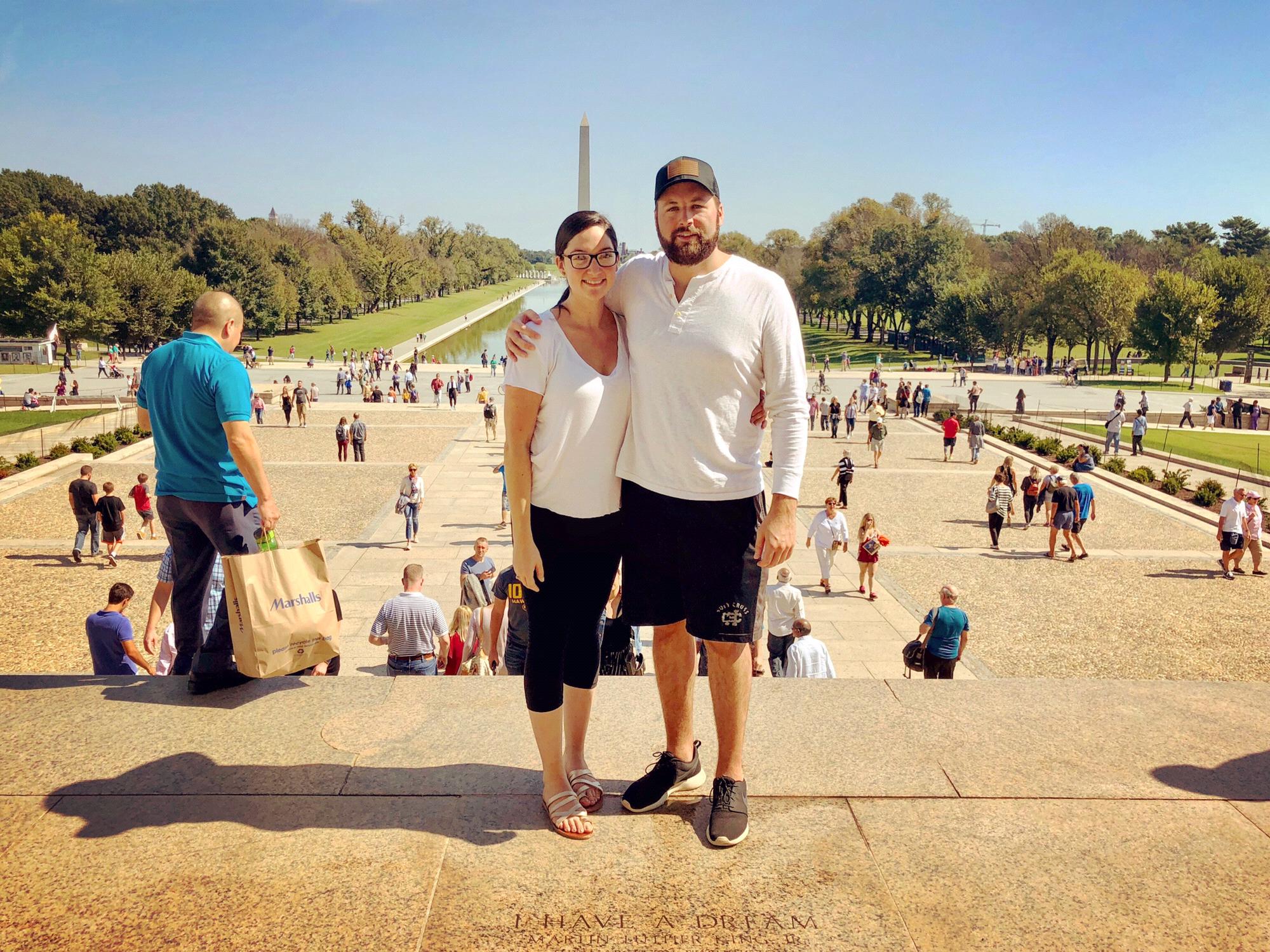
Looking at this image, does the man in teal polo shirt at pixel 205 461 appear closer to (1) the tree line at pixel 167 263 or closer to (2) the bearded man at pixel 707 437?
(2) the bearded man at pixel 707 437

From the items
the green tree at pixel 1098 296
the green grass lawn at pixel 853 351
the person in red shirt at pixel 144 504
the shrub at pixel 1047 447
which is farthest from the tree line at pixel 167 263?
the green tree at pixel 1098 296

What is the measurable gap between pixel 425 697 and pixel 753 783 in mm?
1409

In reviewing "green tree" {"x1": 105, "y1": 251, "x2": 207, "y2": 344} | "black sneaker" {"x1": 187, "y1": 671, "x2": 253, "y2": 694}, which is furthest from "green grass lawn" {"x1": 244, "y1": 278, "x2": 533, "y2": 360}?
"black sneaker" {"x1": 187, "y1": 671, "x2": 253, "y2": 694}

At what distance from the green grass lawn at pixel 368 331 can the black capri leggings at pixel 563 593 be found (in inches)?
2615

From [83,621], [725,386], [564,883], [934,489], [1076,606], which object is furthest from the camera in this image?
[934,489]

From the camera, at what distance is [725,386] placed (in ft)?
8.89

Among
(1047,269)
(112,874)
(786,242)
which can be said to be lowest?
(112,874)

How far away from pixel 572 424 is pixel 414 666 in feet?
16.3

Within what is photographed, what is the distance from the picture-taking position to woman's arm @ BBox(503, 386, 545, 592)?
8.79 feet

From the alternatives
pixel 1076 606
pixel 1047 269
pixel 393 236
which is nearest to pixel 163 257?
pixel 393 236

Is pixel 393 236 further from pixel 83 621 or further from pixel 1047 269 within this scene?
pixel 83 621

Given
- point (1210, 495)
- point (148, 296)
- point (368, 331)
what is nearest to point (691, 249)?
point (1210, 495)

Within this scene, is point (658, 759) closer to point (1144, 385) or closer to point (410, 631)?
point (410, 631)

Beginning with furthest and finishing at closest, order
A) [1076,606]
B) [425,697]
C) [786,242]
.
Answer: [786,242]
[1076,606]
[425,697]
